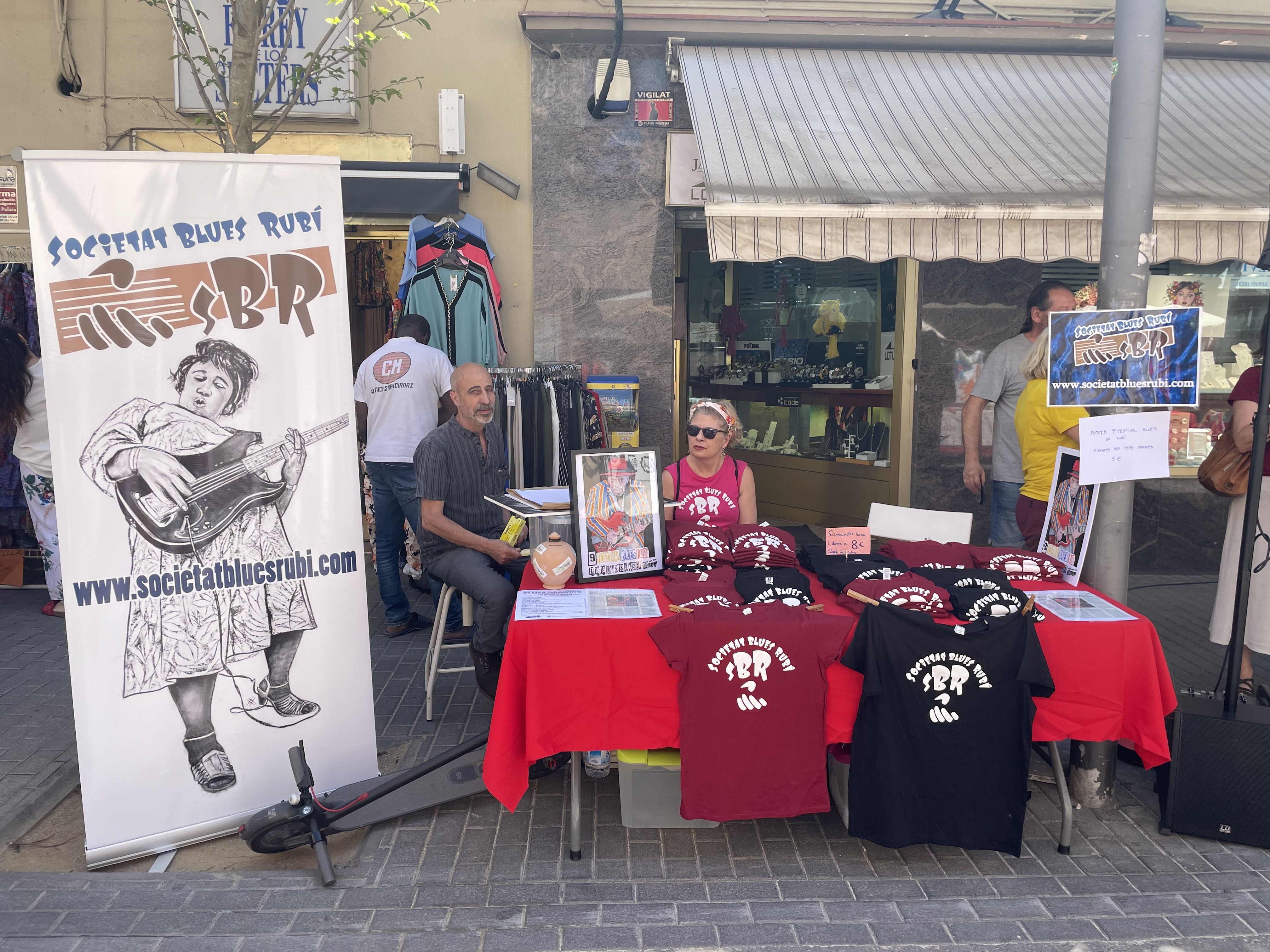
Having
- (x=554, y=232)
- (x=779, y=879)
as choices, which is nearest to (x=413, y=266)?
(x=554, y=232)

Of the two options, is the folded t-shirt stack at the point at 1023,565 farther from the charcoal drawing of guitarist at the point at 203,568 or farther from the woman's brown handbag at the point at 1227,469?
the charcoal drawing of guitarist at the point at 203,568

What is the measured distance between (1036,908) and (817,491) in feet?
18.5

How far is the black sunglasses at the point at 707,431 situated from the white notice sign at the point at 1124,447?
1495mm

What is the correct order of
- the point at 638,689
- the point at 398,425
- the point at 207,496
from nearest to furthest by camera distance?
the point at 638,689 < the point at 207,496 < the point at 398,425

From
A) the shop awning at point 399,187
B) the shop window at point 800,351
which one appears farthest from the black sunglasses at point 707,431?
the shop window at point 800,351

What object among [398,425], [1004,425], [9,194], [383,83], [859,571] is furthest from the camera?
[383,83]

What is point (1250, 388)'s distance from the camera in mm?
3846

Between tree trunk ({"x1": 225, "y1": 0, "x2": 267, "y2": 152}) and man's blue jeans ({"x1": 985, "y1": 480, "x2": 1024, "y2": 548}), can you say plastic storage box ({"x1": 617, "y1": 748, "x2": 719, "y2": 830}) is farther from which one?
tree trunk ({"x1": 225, "y1": 0, "x2": 267, "y2": 152})

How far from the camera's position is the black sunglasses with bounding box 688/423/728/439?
403 centimetres

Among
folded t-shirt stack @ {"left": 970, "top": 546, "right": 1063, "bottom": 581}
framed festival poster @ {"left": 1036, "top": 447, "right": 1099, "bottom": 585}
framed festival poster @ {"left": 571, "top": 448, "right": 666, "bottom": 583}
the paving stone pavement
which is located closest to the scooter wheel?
the paving stone pavement

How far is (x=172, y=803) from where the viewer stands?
312cm

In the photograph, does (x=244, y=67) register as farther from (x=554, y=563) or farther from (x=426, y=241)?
(x=554, y=563)

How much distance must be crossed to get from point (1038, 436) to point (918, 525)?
2.58 feet

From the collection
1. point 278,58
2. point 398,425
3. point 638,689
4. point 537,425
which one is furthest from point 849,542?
point 278,58
